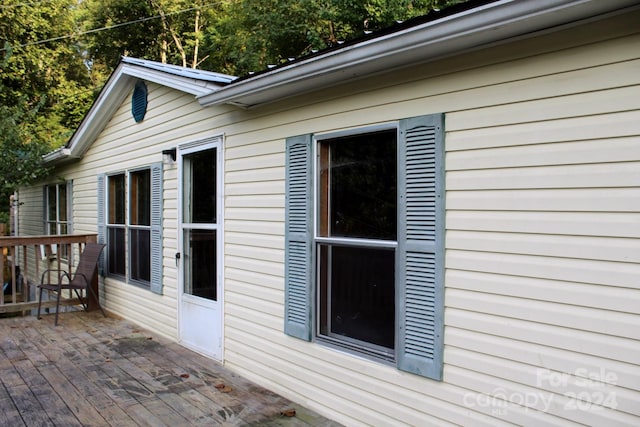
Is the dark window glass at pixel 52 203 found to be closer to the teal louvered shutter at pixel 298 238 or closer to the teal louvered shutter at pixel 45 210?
Result: the teal louvered shutter at pixel 45 210

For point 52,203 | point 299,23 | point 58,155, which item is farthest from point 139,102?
point 299,23

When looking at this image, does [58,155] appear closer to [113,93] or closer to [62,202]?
[62,202]

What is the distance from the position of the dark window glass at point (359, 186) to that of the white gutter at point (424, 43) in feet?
1.39

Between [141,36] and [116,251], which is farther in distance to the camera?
[141,36]

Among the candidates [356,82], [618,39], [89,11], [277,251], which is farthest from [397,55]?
[89,11]

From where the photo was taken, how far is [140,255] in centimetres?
599

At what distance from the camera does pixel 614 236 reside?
195 centimetres

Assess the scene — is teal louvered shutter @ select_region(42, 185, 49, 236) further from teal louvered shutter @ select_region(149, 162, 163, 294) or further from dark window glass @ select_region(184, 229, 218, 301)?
dark window glass @ select_region(184, 229, 218, 301)

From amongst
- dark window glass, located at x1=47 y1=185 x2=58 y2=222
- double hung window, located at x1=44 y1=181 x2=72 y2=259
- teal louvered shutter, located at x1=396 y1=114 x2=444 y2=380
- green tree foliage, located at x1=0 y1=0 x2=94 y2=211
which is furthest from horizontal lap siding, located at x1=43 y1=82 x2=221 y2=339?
green tree foliage, located at x1=0 y1=0 x2=94 y2=211

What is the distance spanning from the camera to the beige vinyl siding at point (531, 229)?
76.4 inches

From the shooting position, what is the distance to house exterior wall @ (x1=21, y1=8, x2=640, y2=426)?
1.94 metres

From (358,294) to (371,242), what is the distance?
0.37m

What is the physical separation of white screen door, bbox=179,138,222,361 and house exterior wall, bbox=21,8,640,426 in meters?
1.48

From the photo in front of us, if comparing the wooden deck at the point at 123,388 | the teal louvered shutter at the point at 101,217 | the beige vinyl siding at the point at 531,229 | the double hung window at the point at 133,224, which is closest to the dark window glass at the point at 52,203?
the teal louvered shutter at the point at 101,217
